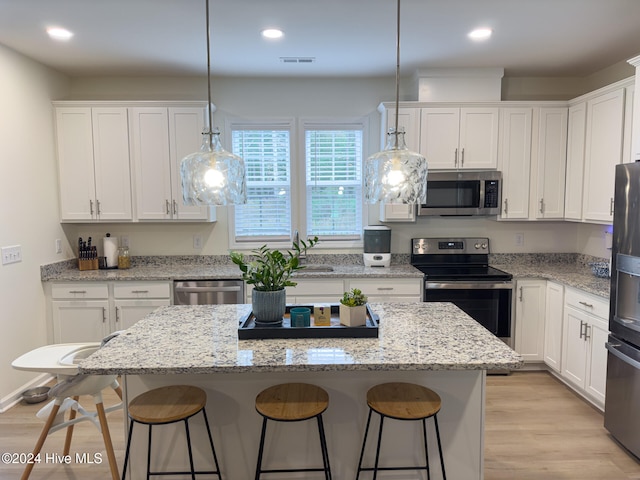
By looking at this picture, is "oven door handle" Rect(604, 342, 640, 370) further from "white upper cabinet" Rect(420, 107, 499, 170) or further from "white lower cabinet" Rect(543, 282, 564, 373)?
"white upper cabinet" Rect(420, 107, 499, 170)

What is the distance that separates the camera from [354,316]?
2.04 metres

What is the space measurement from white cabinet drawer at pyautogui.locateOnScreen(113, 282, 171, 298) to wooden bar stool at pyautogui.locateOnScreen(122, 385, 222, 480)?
71.5 inches

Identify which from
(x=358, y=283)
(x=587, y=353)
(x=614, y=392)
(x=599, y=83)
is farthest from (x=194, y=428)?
(x=599, y=83)

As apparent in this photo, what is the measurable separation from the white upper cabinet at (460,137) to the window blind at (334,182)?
2.27ft

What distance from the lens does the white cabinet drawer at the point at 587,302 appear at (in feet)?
9.45

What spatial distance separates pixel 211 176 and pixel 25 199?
242cm

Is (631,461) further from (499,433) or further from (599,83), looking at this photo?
(599,83)

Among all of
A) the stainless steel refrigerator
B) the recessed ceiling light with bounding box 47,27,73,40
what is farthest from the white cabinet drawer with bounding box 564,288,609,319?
the recessed ceiling light with bounding box 47,27,73,40

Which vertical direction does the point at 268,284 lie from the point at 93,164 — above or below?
below

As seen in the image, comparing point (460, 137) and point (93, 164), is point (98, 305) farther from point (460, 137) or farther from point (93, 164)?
point (460, 137)

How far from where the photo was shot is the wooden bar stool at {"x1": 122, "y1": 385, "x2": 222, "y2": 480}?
1737 millimetres

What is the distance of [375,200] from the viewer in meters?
1.93


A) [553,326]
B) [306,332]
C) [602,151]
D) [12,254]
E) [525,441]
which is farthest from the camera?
[553,326]

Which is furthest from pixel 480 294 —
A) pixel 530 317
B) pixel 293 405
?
pixel 293 405
